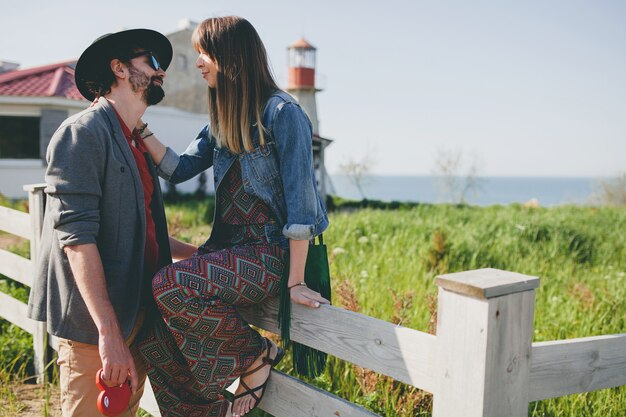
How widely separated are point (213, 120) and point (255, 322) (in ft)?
3.08

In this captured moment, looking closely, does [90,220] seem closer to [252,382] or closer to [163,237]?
[163,237]

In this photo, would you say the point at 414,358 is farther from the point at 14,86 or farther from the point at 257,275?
the point at 14,86

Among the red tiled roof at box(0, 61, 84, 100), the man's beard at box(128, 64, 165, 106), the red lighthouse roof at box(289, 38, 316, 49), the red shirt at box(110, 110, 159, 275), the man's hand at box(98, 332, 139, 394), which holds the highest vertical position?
the red lighthouse roof at box(289, 38, 316, 49)

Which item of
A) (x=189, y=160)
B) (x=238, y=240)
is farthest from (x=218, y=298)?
(x=189, y=160)

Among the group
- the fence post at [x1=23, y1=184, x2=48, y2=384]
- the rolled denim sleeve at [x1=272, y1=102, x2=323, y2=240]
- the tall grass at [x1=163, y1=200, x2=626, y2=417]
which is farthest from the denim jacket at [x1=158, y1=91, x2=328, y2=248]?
the fence post at [x1=23, y1=184, x2=48, y2=384]

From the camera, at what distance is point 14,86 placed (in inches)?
657

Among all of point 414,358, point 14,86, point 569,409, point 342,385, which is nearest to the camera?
point 414,358

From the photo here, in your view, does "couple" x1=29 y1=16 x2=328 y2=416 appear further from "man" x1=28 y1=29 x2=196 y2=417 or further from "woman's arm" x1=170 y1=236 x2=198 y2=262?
"woman's arm" x1=170 y1=236 x2=198 y2=262

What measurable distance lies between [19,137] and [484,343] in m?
17.6

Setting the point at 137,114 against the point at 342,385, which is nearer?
the point at 137,114

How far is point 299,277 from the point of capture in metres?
2.21

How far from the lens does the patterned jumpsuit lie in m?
2.15

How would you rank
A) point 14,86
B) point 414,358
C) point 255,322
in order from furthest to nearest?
point 14,86 < point 255,322 < point 414,358

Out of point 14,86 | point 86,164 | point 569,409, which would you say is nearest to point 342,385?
point 569,409
